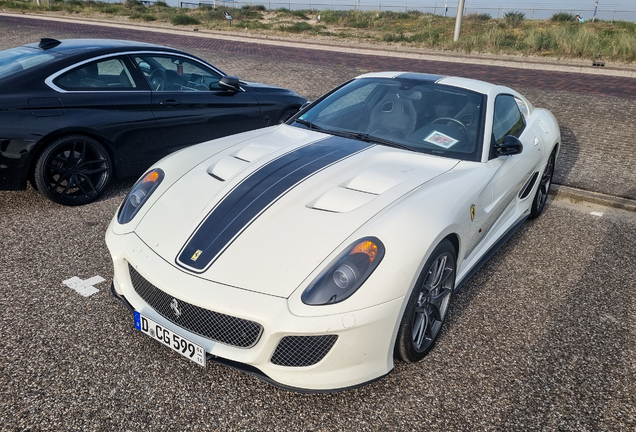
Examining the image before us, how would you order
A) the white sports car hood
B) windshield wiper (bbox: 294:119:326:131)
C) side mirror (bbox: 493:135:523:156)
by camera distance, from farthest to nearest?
windshield wiper (bbox: 294:119:326:131)
side mirror (bbox: 493:135:523:156)
the white sports car hood

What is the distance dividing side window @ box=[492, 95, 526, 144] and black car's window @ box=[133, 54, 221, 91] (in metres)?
3.07

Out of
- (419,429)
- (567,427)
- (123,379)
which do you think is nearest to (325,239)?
(419,429)

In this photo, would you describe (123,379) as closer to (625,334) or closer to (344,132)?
(344,132)

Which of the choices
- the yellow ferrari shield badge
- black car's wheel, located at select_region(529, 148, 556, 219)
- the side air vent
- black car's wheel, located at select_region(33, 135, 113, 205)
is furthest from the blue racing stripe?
black car's wheel, located at select_region(33, 135, 113, 205)

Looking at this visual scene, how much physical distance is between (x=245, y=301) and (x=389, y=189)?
1099 millimetres

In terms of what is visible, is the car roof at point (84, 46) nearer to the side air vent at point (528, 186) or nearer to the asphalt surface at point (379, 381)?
the asphalt surface at point (379, 381)

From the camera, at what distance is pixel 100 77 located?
4969 mm

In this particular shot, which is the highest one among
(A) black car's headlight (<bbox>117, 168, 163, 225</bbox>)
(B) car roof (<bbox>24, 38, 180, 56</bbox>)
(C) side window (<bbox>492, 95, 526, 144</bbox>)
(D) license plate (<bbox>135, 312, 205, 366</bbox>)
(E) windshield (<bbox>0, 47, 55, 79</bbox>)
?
(B) car roof (<bbox>24, 38, 180, 56</bbox>)

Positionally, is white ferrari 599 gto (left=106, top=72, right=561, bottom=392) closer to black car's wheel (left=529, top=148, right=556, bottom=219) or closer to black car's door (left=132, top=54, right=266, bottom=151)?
black car's wheel (left=529, top=148, right=556, bottom=219)

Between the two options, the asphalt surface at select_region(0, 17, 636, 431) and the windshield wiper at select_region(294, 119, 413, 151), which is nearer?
the asphalt surface at select_region(0, 17, 636, 431)

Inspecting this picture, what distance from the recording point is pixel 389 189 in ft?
9.85

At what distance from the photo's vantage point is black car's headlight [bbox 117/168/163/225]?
315 cm

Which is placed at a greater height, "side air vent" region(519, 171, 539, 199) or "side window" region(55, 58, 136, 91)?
"side window" region(55, 58, 136, 91)

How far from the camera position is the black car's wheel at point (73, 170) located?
4578mm
